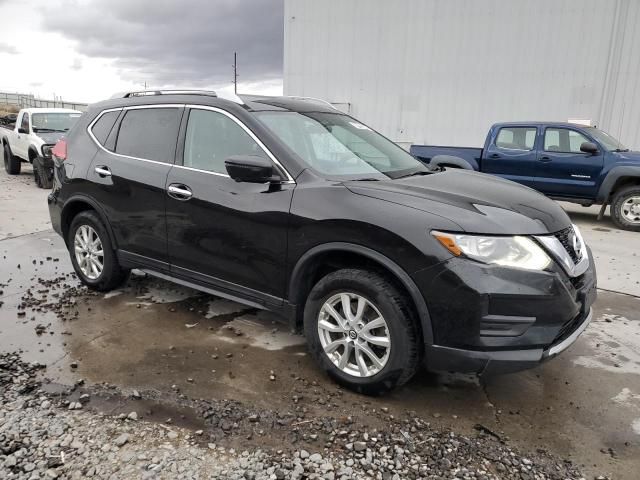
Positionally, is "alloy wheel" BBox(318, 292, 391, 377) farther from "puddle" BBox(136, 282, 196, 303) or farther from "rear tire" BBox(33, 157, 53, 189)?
"rear tire" BBox(33, 157, 53, 189)

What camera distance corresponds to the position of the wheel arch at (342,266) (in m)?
2.78

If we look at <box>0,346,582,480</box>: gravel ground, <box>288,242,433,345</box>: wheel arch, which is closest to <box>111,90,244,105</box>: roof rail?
<box>288,242,433,345</box>: wheel arch

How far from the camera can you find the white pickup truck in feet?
38.5

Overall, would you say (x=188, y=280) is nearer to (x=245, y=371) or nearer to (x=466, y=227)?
(x=245, y=371)

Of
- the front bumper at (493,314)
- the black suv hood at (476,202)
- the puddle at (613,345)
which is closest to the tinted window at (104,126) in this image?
the black suv hood at (476,202)

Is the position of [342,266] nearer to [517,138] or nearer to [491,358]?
[491,358]

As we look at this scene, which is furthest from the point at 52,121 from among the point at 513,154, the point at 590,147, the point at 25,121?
the point at 590,147

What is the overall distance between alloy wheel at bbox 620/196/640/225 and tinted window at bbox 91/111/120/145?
8.18 m

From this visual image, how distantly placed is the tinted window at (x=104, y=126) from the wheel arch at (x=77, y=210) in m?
0.56

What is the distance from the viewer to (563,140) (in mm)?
9156

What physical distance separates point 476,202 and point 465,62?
13.1 metres

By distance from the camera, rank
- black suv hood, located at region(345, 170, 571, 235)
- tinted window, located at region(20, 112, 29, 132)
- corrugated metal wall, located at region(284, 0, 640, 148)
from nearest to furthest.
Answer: black suv hood, located at region(345, 170, 571, 235), tinted window, located at region(20, 112, 29, 132), corrugated metal wall, located at region(284, 0, 640, 148)

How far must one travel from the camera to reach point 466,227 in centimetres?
269

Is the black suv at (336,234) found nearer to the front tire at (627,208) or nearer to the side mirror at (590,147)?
the side mirror at (590,147)
